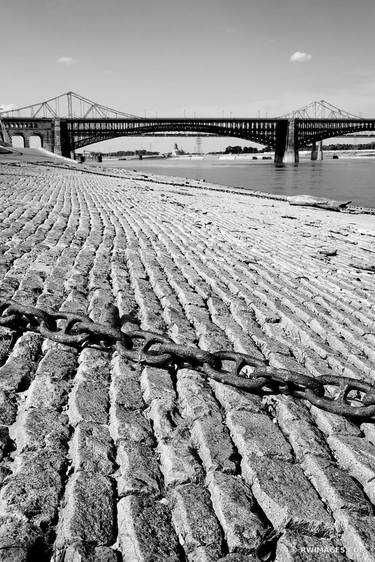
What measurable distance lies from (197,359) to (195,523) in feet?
3.18

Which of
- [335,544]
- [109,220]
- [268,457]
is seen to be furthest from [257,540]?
[109,220]

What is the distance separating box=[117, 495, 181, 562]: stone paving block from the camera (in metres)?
1.52

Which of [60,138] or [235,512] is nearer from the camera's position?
[235,512]

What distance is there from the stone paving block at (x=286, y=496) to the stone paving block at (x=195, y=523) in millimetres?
208

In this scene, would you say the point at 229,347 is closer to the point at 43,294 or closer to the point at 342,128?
the point at 43,294

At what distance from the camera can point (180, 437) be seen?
7.17ft

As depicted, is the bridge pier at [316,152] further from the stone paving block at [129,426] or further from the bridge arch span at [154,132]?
the stone paving block at [129,426]

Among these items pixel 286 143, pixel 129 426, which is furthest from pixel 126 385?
pixel 286 143

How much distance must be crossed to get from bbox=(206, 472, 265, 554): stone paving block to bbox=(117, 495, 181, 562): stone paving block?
7.1 inches

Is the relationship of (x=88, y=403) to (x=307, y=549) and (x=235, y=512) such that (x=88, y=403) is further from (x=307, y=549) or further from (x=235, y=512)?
(x=307, y=549)

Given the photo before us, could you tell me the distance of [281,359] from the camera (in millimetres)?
3221

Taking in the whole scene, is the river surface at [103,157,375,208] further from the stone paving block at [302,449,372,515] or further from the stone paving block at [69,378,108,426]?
the stone paving block at [302,449,372,515]

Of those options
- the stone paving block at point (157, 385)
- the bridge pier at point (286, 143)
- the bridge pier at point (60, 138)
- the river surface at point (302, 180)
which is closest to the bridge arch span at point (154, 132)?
the bridge pier at point (60, 138)

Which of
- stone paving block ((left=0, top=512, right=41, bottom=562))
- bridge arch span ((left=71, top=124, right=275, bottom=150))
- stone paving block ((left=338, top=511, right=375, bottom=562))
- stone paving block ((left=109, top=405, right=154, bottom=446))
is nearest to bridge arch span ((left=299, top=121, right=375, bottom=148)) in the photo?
bridge arch span ((left=71, top=124, right=275, bottom=150))
